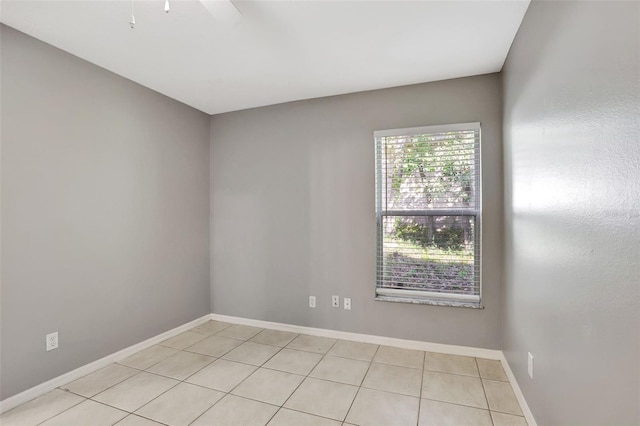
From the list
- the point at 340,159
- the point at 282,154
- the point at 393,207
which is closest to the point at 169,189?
the point at 282,154

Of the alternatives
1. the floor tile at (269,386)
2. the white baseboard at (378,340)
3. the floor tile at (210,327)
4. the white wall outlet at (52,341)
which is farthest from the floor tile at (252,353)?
the white wall outlet at (52,341)

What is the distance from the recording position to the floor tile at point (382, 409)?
186 centimetres

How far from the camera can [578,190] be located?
118 centimetres

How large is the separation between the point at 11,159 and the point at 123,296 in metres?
1.33

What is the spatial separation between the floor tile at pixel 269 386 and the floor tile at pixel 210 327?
1085 millimetres

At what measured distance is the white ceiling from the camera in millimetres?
1834

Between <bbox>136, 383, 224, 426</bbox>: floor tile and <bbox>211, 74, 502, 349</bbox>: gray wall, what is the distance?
128 cm

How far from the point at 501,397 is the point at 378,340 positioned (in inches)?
43.6

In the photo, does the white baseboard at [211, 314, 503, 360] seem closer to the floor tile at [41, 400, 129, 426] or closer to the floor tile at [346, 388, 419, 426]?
the floor tile at [346, 388, 419, 426]

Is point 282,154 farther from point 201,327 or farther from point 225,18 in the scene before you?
point 201,327

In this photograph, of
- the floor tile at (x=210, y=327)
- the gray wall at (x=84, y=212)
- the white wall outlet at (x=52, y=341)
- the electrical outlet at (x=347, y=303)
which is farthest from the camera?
the floor tile at (x=210, y=327)

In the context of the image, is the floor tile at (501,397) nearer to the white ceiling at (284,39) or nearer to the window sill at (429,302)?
the window sill at (429,302)

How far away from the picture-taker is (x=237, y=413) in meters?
1.94

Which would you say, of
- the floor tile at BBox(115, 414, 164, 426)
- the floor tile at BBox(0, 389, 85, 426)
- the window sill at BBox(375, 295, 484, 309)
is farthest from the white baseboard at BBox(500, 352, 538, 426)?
the floor tile at BBox(0, 389, 85, 426)
